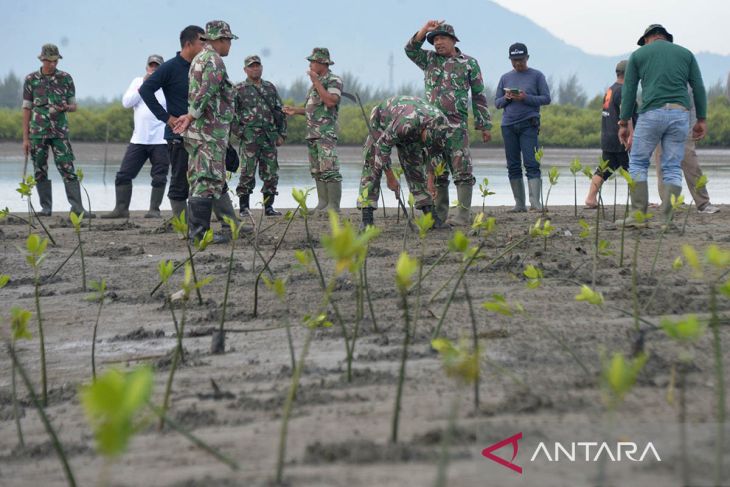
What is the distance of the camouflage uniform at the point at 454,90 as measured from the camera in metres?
8.62

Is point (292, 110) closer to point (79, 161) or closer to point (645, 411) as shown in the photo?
point (645, 411)

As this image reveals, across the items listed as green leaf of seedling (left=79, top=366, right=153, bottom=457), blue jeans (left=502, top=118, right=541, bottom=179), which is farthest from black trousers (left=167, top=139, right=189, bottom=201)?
green leaf of seedling (left=79, top=366, right=153, bottom=457)

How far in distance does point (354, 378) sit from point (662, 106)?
17.7 feet

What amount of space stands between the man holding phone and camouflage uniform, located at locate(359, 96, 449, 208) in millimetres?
2625

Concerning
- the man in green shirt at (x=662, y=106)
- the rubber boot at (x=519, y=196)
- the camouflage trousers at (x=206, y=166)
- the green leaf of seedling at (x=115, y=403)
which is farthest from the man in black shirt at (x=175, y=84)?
the green leaf of seedling at (x=115, y=403)

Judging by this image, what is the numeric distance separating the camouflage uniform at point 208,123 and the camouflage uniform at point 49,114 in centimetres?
340

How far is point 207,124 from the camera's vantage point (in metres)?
7.36

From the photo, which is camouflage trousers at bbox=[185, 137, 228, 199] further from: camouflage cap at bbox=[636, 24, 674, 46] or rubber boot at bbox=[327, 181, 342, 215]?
camouflage cap at bbox=[636, 24, 674, 46]

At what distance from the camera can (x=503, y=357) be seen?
3.42 metres

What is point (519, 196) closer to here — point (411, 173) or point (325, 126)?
point (325, 126)

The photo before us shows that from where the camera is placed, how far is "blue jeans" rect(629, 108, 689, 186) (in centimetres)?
785

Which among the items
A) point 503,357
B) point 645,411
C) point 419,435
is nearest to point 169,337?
point 503,357

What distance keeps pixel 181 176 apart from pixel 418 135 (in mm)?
1941

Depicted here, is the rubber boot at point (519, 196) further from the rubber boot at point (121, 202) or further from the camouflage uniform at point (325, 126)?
the rubber boot at point (121, 202)
